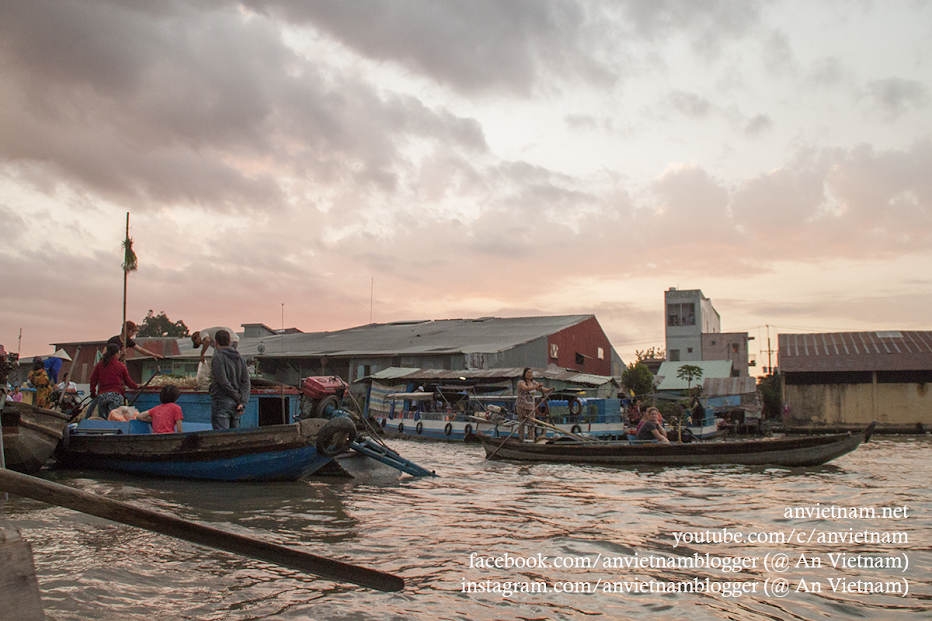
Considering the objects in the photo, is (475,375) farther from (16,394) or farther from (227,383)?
(227,383)

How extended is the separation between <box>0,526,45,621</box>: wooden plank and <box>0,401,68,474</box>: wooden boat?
7.13 meters

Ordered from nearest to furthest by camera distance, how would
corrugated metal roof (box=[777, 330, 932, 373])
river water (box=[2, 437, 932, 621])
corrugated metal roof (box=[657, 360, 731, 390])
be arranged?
river water (box=[2, 437, 932, 621]) → corrugated metal roof (box=[777, 330, 932, 373]) → corrugated metal roof (box=[657, 360, 731, 390])

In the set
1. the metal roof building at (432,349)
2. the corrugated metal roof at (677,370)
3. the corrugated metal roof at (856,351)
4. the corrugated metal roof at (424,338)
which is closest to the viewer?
the metal roof building at (432,349)

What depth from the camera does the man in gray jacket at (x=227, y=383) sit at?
8.44 m

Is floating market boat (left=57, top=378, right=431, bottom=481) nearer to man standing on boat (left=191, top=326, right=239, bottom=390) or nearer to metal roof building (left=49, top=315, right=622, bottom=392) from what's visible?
man standing on boat (left=191, top=326, right=239, bottom=390)

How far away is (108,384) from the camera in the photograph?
10273 mm

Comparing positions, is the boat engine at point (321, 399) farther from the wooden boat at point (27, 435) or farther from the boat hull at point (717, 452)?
the boat hull at point (717, 452)

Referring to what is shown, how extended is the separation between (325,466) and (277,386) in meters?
5.25

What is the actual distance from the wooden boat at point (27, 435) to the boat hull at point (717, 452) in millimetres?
8141

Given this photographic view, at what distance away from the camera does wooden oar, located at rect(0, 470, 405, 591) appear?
8.04ft

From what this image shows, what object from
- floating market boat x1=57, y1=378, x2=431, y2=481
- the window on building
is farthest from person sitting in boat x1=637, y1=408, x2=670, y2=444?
the window on building

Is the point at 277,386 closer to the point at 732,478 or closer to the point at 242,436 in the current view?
the point at 242,436

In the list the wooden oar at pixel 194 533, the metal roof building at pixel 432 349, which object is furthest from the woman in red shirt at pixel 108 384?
the metal roof building at pixel 432 349

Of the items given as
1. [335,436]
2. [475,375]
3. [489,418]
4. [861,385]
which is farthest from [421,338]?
[335,436]
